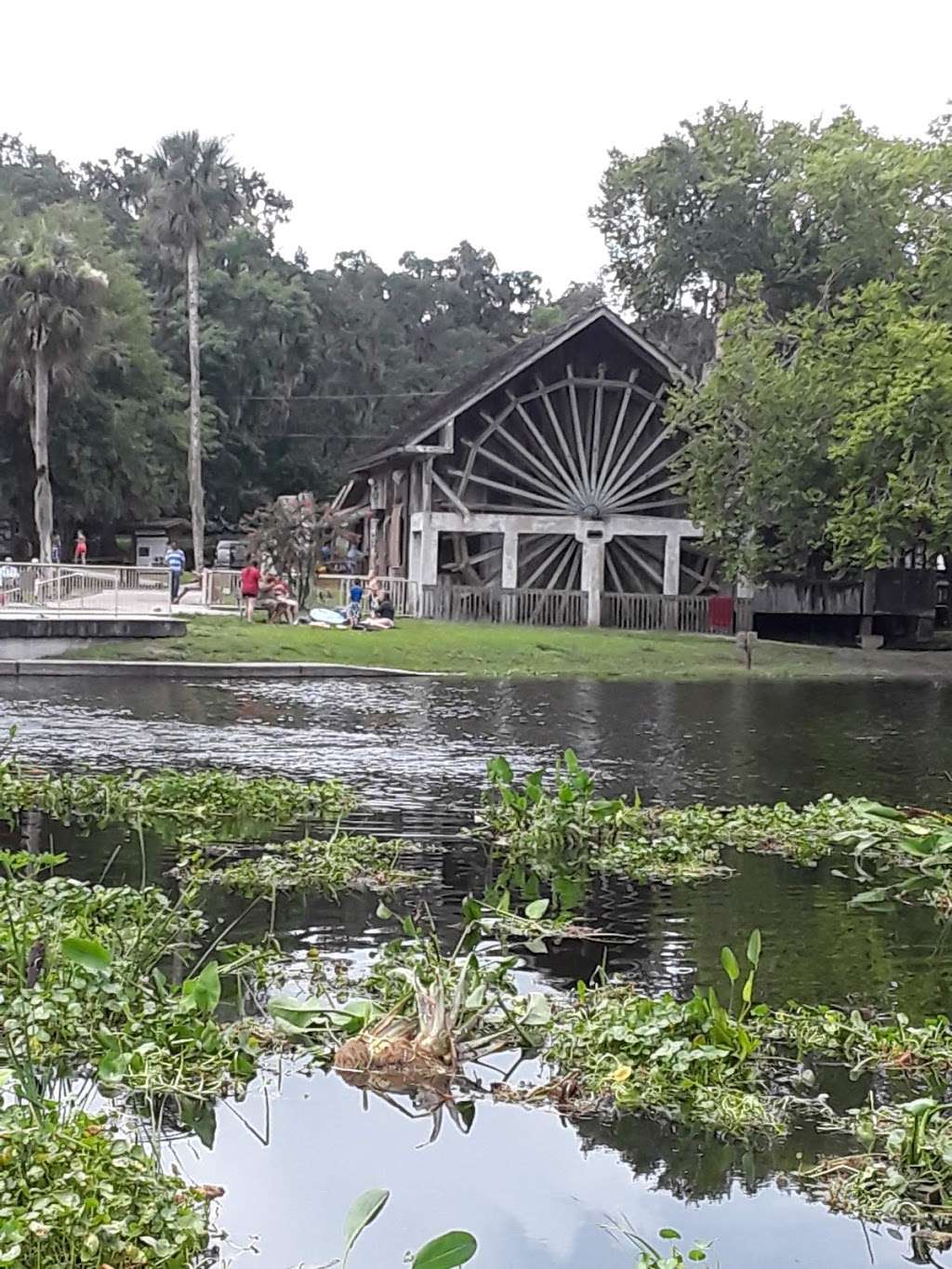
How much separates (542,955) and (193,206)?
1968 inches

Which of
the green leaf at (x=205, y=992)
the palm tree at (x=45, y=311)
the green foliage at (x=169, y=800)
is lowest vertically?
the green foliage at (x=169, y=800)

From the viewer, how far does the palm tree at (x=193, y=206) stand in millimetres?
54500

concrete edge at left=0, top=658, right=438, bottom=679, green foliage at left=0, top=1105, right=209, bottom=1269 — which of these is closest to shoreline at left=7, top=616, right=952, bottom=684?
concrete edge at left=0, top=658, right=438, bottom=679

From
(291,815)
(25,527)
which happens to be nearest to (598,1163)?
(291,815)

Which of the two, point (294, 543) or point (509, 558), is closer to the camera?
point (294, 543)

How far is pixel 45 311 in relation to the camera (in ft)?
154

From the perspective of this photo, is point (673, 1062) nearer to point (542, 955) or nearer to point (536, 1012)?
Answer: point (536, 1012)

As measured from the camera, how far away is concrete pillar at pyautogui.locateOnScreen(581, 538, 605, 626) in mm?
42406

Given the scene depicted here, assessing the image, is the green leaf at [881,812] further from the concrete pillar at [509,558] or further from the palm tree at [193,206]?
the palm tree at [193,206]

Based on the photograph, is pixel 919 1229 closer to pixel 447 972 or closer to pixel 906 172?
pixel 447 972

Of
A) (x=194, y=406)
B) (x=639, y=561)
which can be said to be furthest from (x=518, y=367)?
(x=194, y=406)

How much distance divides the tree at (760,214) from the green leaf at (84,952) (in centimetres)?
3235

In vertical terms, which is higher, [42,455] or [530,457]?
[42,455]

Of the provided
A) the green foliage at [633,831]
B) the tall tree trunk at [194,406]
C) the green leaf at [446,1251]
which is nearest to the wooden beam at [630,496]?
the tall tree trunk at [194,406]
